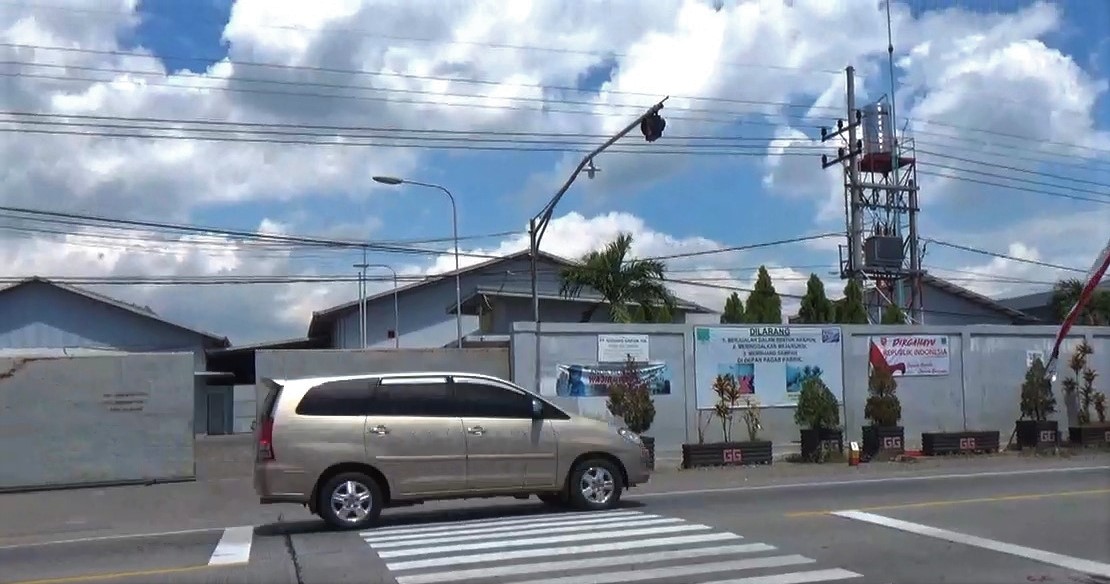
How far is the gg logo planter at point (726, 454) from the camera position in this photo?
70.7 ft

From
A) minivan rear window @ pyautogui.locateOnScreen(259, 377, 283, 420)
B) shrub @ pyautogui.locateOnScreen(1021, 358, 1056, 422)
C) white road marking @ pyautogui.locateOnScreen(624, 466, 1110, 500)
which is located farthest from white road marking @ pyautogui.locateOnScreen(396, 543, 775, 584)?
shrub @ pyautogui.locateOnScreen(1021, 358, 1056, 422)

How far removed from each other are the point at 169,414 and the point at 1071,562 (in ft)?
54.9

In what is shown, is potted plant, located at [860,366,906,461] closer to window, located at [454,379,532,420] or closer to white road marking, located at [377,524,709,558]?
window, located at [454,379,532,420]

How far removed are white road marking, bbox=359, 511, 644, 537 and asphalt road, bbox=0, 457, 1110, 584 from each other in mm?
35

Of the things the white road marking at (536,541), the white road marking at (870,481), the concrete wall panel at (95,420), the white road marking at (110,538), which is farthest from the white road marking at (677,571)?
the concrete wall panel at (95,420)

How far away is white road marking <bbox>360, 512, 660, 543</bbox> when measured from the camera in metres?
12.5

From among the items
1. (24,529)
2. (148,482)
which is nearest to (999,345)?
(148,482)

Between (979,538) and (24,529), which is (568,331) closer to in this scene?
(24,529)

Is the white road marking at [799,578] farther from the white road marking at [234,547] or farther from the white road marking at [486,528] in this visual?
the white road marking at [234,547]

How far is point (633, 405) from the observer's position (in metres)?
22.0

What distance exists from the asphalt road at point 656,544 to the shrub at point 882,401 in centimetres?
739

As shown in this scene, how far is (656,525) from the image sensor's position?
1274 centimetres

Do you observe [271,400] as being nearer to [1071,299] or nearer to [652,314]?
[652,314]

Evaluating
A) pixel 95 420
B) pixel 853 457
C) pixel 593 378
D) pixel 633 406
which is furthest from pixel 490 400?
pixel 95 420
